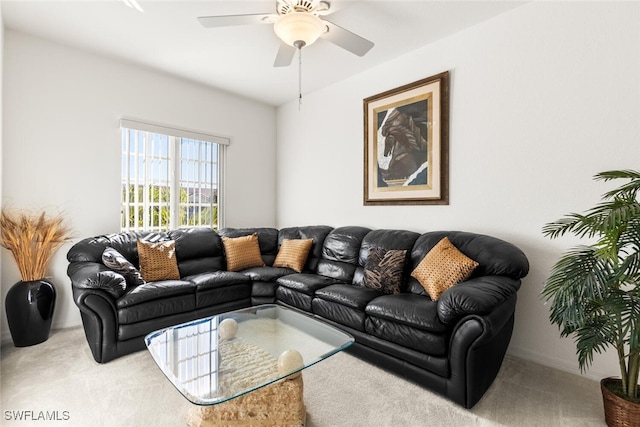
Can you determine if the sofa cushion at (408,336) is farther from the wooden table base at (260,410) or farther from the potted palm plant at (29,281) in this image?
the potted palm plant at (29,281)

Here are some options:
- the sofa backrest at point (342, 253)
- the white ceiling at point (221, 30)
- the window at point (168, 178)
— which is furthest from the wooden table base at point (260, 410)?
the window at point (168, 178)

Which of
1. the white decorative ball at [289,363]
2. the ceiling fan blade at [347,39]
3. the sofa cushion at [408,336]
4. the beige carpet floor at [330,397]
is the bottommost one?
the beige carpet floor at [330,397]

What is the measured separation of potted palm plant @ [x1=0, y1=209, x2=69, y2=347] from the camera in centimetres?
266

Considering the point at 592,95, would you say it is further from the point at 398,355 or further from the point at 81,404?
the point at 81,404

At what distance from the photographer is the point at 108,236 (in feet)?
10.5

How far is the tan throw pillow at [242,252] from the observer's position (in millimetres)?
3662

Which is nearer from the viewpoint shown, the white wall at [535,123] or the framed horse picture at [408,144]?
the white wall at [535,123]

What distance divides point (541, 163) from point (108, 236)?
3984 mm

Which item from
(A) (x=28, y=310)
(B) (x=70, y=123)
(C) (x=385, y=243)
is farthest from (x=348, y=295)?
(B) (x=70, y=123)

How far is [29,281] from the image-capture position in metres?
2.73

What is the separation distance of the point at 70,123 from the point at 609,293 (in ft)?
14.8

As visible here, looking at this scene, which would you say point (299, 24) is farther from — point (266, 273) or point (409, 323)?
point (266, 273)

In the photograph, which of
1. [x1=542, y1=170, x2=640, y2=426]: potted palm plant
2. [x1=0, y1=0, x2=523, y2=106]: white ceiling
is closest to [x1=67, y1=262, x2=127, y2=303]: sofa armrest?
[x1=0, y1=0, x2=523, y2=106]: white ceiling

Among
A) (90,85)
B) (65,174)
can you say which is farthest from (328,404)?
(90,85)
